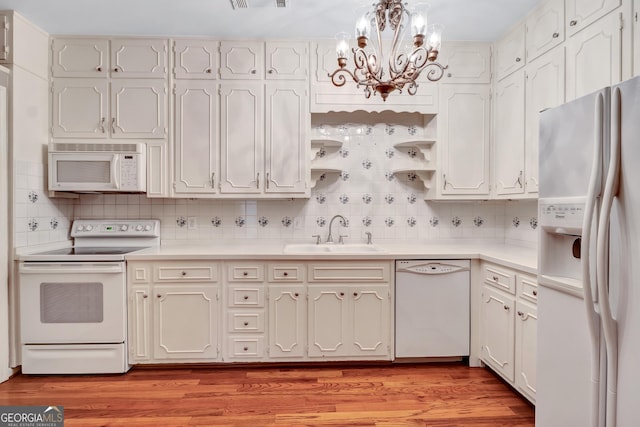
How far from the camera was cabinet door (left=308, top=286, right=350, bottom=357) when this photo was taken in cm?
281

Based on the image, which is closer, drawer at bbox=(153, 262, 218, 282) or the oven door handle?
the oven door handle

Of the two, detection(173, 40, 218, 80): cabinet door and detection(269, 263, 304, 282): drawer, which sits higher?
detection(173, 40, 218, 80): cabinet door

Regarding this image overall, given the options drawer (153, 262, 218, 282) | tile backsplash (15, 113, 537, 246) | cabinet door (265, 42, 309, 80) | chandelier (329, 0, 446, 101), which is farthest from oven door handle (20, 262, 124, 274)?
chandelier (329, 0, 446, 101)

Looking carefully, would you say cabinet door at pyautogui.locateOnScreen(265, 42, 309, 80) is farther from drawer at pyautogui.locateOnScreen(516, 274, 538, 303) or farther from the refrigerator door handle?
the refrigerator door handle

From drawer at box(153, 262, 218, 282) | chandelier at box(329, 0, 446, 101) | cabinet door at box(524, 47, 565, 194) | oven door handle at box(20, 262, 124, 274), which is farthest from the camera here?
drawer at box(153, 262, 218, 282)

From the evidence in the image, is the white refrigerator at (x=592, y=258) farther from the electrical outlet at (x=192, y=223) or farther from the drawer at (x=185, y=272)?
the electrical outlet at (x=192, y=223)

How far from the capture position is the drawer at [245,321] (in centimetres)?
281

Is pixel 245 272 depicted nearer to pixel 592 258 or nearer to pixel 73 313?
pixel 73 313

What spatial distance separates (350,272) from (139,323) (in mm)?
1524

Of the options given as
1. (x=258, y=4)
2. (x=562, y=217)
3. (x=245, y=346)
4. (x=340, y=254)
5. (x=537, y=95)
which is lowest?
(x=245, y=346)

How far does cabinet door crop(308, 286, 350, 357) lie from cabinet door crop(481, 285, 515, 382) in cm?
97

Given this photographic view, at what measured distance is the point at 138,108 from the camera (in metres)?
3.04

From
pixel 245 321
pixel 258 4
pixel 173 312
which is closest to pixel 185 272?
pixel 173 312

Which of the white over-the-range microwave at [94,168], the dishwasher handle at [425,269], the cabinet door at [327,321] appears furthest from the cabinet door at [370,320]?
the white over-the-range microwave at [94,168]
